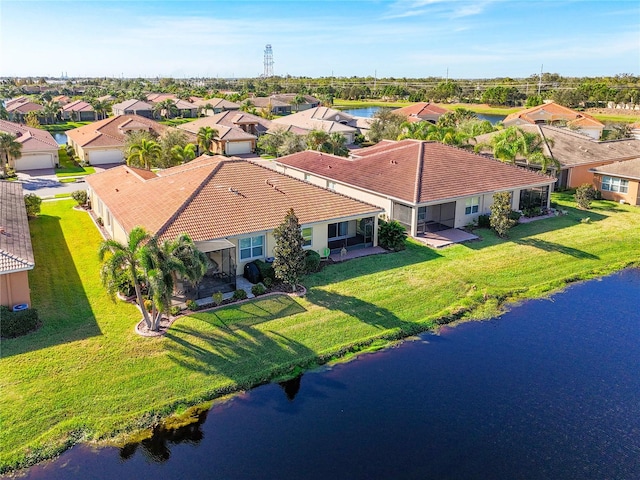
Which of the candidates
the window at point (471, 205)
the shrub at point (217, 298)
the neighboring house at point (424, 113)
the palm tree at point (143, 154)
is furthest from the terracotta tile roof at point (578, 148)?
the neighboring house at point (424, 113)

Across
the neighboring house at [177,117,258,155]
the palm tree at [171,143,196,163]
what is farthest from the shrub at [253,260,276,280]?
the neighboring house at [177,117,258,155]

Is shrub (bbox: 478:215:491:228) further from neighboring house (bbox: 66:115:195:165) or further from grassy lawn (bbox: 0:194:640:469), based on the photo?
neighboring house (bbox: 66:115:195:165)

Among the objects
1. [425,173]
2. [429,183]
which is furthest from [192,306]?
[425,173]

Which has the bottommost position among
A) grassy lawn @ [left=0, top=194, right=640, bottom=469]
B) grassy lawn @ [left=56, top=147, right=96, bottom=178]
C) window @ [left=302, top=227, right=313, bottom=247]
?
grassy lawn @ [left=0, top=194, right=640, bottom=469]

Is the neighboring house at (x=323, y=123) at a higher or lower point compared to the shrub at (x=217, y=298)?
higher

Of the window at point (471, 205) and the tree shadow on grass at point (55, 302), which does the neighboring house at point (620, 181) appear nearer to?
the window at point (471, 205)

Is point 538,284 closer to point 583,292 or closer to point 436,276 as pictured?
point 583,292
